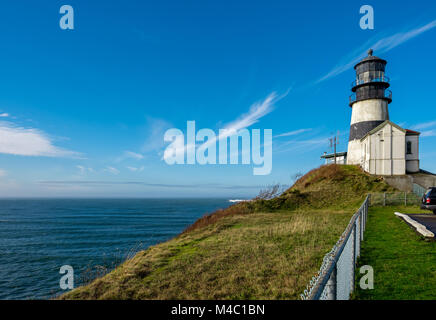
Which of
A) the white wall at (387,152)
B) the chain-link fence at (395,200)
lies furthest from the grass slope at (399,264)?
the white wall at (387,152)

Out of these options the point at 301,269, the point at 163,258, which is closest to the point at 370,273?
the point at 301,269

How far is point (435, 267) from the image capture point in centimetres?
616

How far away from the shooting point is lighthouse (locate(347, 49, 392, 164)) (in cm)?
3425

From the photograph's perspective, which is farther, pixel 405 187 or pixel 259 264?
pixel 405 187

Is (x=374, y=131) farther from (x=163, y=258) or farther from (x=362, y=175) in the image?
A: (x=163, y=258)

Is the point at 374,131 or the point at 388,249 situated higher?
the point at 374,131

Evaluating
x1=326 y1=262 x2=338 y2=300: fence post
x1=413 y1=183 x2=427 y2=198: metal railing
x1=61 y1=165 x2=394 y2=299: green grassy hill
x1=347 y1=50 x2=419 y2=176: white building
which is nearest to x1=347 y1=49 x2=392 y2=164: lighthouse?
x1=347 y1=50 x2=419 y2=176: white building

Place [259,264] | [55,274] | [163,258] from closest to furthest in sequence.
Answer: [259,264], [163,258], [55,274]

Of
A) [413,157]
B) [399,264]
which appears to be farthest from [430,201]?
[413,157]

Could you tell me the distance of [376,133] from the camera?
99.9ft

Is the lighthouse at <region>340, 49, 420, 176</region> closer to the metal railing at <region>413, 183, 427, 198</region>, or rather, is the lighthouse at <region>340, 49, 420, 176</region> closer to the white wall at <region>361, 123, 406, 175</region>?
the white wall at <region>361, 123, 406, 175</region>

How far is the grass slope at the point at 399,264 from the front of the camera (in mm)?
4969

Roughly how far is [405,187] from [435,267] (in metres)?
27.4

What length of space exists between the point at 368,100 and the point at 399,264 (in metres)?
34.8
